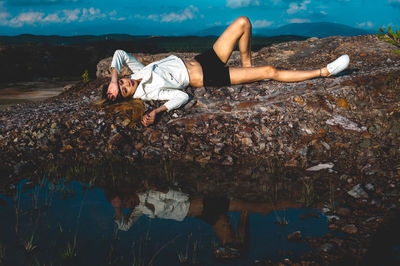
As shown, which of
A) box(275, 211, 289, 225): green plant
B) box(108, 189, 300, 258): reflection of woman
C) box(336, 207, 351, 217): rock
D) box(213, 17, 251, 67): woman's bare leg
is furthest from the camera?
box(213, 17, 251, 67): woman's bare leg

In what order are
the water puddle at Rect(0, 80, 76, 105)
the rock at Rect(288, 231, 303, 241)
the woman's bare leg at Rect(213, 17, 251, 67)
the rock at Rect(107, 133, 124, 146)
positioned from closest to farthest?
1. the rock at Rect(288, 231, 303, 241)
2. the rock at Rect(107, 133, 124, 146)
3. the woman's bare leg at Rect(213, 17, 251, 67)
4. the water puddle at Rect(0, 80, 76, 105)

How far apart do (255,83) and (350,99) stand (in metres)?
2.40

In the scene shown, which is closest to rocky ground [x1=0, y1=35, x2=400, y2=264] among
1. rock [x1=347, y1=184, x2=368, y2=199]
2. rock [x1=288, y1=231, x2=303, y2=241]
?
rock [x1=347, y1=184, x2=368, y2=199]

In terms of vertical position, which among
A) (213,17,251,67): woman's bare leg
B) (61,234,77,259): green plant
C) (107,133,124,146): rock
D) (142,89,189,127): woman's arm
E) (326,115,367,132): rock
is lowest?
(61,234,77,259): green plant

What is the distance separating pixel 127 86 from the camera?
6418 millimetres

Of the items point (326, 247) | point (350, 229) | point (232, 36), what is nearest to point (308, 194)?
point (350, 229)

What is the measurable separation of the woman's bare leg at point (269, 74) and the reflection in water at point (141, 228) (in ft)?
12.6

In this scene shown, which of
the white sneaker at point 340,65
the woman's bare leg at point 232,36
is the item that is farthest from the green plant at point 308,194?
the woman's bare leg at point 232,36

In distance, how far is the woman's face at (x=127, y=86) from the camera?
21.0ft

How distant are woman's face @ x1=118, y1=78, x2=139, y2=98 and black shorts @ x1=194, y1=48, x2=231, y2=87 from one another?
169 centimetres

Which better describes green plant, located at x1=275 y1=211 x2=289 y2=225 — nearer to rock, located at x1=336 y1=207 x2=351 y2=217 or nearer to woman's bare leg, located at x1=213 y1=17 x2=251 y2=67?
rock, located at x1=336 y1=207 x2=351 y2=217

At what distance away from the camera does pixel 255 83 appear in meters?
7.95

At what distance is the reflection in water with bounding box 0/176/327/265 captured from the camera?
3.04 metres

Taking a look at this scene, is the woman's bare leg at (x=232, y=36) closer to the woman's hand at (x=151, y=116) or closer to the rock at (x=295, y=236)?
the woman's hand at (x=151, y=116)
